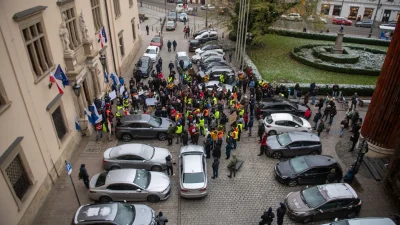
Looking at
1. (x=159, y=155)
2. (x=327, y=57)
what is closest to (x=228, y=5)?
(x=327, y=57)

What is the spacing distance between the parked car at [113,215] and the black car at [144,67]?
51.9ft

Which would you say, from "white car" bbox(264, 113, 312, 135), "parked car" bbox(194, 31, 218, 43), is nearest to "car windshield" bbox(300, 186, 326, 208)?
"white car" bbox(264, 113, 312, 135)

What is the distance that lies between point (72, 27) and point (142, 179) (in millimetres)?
9619

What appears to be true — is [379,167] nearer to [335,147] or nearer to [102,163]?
[335,147]

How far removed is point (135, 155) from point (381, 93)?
505 inches

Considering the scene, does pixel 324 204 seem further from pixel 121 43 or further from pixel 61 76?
pixel 121 43

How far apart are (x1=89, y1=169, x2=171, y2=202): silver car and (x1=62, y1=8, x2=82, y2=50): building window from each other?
26.1ft

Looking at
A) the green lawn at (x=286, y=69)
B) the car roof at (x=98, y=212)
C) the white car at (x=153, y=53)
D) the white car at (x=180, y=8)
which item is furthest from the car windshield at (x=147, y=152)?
the white car at (x=180, y=8)

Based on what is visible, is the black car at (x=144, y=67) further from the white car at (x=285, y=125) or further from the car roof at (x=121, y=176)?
the car roof at (x=121, y=176)

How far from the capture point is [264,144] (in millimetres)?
16375

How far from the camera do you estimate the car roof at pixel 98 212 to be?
36.4 ft

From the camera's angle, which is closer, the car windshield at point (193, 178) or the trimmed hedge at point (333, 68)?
the car windshield at point (193, 178)

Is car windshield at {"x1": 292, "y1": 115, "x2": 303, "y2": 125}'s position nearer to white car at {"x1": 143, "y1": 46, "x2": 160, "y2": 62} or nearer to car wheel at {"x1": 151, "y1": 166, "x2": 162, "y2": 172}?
car wheel at {"x1": 151, "y1": 166, "x2": 162, "y2": 172}

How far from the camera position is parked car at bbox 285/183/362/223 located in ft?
40.4
